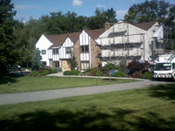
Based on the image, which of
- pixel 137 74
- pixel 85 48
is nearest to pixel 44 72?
pixel 85 48

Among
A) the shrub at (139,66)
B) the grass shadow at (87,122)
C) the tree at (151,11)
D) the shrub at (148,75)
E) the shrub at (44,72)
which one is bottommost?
the grass shadow at (87,122)

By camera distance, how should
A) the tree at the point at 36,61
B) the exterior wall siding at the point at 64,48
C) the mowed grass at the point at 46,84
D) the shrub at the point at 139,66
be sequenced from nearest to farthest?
the mowed grass at the point at 46,84, the shrub at the point at 139,66, the exterior wall siding at the point at 64,48, the tree at the point at 36,61

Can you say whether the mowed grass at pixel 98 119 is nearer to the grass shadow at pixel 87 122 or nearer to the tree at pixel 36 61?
the grass shadow at pixel 87 122

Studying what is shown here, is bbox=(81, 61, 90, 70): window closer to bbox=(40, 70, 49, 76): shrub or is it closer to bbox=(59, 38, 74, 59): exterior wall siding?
bbox=(59, 38, 74, 59): exterior wall siding

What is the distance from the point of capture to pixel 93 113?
8516 millimetres

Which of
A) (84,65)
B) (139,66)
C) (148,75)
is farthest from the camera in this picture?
(84,65)

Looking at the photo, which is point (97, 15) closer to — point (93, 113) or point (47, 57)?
point (47, 57)

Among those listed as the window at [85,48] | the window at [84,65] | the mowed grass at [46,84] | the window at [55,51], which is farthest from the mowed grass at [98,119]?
the window at [55,51]

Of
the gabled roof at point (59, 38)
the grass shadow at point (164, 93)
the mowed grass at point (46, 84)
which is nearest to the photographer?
the grass shadow at point (164, 93)

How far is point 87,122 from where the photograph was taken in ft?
23.8

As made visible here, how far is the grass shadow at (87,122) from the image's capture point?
21.7 feet

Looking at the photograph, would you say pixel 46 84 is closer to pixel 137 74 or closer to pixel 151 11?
pixel 137 74

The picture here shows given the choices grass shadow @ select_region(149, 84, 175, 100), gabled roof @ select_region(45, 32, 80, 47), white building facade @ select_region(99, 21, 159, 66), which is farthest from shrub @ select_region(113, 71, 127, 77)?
gabled roof @ select_region(45, 32, 80, 47)

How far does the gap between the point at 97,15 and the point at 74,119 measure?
220ft
